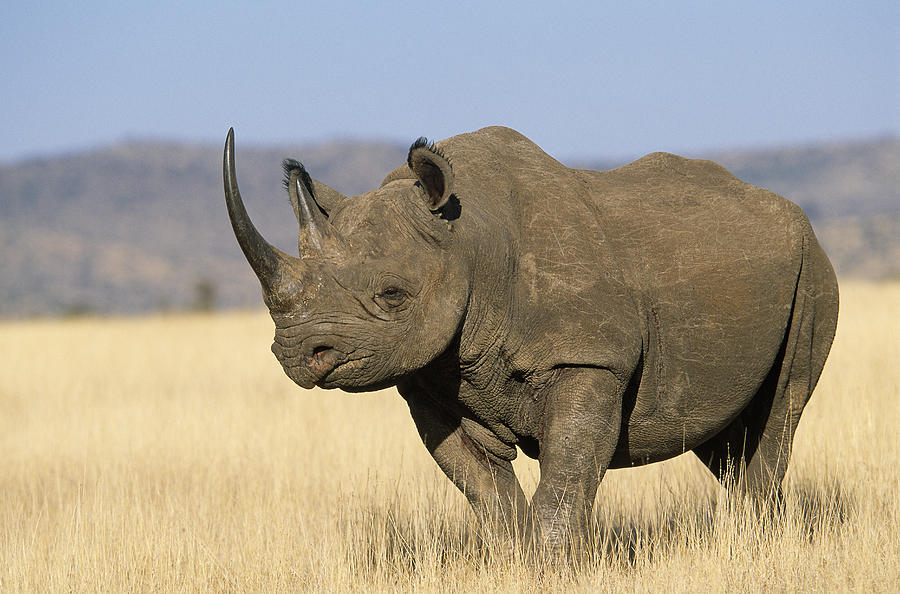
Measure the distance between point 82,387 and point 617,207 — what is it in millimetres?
11362

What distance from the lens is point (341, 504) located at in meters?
8.03

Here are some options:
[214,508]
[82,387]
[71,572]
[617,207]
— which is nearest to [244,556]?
[71,572]

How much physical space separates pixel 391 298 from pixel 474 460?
1362mm

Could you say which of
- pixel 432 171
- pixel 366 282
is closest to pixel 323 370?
pixel 366 282

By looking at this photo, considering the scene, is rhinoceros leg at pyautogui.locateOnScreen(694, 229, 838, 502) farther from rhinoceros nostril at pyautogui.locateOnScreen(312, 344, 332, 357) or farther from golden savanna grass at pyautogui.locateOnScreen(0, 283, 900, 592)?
rhinoceros nostril at pyautogui.locateOnScreen(312, 344, 332, 357)

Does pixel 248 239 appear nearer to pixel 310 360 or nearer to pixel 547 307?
pixel 310 360

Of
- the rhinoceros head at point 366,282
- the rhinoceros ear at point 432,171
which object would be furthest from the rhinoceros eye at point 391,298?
the rhinoceros ear at point 432,171

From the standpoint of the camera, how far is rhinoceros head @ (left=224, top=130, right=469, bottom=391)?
15.7 ft

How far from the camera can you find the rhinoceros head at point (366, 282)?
15.7 feet

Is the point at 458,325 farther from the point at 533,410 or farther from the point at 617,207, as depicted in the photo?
the point at 617,207

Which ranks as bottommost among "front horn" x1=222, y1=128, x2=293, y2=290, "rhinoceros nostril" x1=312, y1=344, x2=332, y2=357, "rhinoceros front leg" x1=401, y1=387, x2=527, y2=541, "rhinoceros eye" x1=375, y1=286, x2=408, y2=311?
"rhinoceros front leg" x1=401, y1=387, x2=527, y2=541

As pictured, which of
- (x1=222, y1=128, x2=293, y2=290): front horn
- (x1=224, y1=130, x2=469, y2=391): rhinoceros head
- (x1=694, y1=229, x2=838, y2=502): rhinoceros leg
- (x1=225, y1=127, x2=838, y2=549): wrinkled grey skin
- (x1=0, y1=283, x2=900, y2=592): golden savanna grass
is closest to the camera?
(x1=222, y1=128, x2=293, y2=290): front horn

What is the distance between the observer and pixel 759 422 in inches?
262

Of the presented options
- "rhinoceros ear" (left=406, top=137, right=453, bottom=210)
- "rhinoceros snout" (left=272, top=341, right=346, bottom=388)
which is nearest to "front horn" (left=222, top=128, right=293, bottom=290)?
"rhinoceros snout" (left=272, top=341, right=346, bottom=388)
